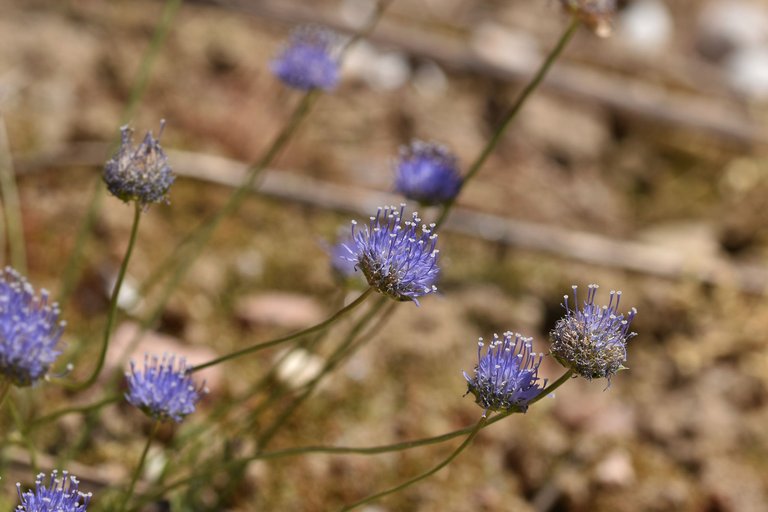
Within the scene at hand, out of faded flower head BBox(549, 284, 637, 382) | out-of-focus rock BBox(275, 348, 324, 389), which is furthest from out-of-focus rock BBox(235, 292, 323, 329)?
faded flower head BBox(549, 284, 637, 382)

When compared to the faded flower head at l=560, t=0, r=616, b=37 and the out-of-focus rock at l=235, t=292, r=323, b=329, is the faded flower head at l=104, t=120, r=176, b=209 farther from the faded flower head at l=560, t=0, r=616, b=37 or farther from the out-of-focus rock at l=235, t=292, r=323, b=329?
the out-of-focus rock at l=235, t=292, r=323, b=329

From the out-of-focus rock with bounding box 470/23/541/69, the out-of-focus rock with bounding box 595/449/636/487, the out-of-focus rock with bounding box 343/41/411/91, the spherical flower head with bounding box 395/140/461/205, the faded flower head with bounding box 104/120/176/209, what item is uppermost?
the out-of-focus rock with bounding box 470/23/541/69

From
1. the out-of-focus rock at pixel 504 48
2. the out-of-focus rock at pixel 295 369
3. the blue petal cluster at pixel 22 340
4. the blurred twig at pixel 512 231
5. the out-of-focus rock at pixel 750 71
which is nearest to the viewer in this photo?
the blue petal cluster at pixel 22 340

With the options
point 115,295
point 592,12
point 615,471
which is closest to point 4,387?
point 115,295

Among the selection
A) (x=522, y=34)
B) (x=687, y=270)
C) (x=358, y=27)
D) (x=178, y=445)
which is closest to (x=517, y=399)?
(x=178, y=445)

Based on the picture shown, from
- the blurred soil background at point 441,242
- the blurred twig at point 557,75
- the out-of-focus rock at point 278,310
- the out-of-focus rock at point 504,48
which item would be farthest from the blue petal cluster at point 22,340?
the out-of-focus rock at point 504,48

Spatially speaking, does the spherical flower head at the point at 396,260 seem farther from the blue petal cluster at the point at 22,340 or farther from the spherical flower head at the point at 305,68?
the spherical flower head at the point at 305,68

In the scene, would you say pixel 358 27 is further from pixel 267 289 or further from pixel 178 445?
pixel 178 445
